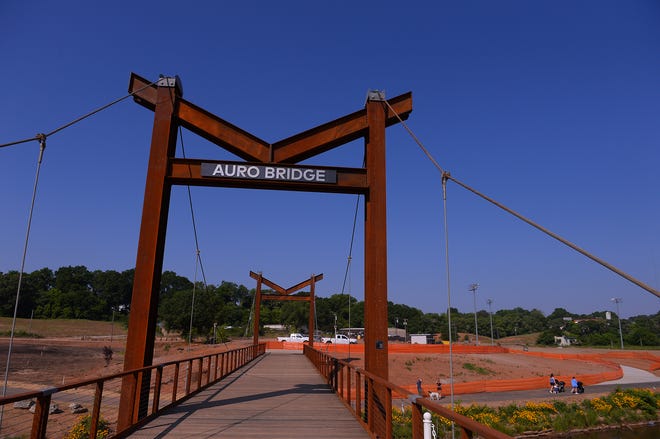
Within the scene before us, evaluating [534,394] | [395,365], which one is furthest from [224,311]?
[534,394]

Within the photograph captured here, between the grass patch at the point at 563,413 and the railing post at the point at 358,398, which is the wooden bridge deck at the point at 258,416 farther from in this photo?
the grass patch at the point at 563,413

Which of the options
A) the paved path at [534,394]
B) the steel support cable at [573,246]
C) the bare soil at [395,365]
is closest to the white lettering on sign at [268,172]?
the steel support cable at [573,246]

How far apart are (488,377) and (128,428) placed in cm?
3849

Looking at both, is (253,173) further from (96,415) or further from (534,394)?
(534,394)

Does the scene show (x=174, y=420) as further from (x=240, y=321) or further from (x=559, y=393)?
(x=240, y=321)

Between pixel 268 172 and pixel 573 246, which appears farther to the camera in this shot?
pixel 268 172

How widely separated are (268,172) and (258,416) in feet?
14.8

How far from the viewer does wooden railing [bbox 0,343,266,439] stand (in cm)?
439

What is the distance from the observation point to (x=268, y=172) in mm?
8875

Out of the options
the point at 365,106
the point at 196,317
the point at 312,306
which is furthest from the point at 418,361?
the point at 365,106

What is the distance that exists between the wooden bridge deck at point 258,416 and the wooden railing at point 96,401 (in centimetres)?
40

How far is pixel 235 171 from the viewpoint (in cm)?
876

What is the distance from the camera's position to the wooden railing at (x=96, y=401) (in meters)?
4.39

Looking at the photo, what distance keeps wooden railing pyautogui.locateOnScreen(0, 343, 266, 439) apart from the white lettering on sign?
147 inches
